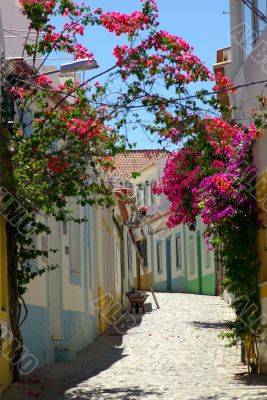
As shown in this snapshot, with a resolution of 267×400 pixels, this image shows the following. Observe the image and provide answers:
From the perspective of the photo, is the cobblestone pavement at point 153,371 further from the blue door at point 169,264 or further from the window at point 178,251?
the blue door at point 169,264

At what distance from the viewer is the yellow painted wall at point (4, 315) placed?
11562 millimetres

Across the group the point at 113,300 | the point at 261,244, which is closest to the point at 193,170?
the point at 261,244

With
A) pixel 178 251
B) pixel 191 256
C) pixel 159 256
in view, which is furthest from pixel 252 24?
pixel 159 256

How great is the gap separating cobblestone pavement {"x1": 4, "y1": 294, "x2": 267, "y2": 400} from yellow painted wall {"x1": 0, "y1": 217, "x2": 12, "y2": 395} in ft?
0.71

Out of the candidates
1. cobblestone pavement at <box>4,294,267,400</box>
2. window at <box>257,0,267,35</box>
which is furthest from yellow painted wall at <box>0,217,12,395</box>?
window at <box>257,0,267,35</box>

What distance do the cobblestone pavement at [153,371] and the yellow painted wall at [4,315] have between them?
0.22 metres

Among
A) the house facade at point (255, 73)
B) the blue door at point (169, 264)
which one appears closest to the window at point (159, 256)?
the blue door at point (169, 264)

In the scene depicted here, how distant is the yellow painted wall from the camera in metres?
11.6

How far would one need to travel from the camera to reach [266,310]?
507 inches

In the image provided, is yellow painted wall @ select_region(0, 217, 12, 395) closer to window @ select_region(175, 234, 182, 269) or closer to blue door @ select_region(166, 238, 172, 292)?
window @ select_region(175, 234, 182, 269)

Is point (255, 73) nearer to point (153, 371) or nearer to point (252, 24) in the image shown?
point (252, 24)

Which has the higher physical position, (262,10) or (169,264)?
(262,10)

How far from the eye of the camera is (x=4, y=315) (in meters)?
11.8

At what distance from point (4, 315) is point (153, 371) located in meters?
3.34
